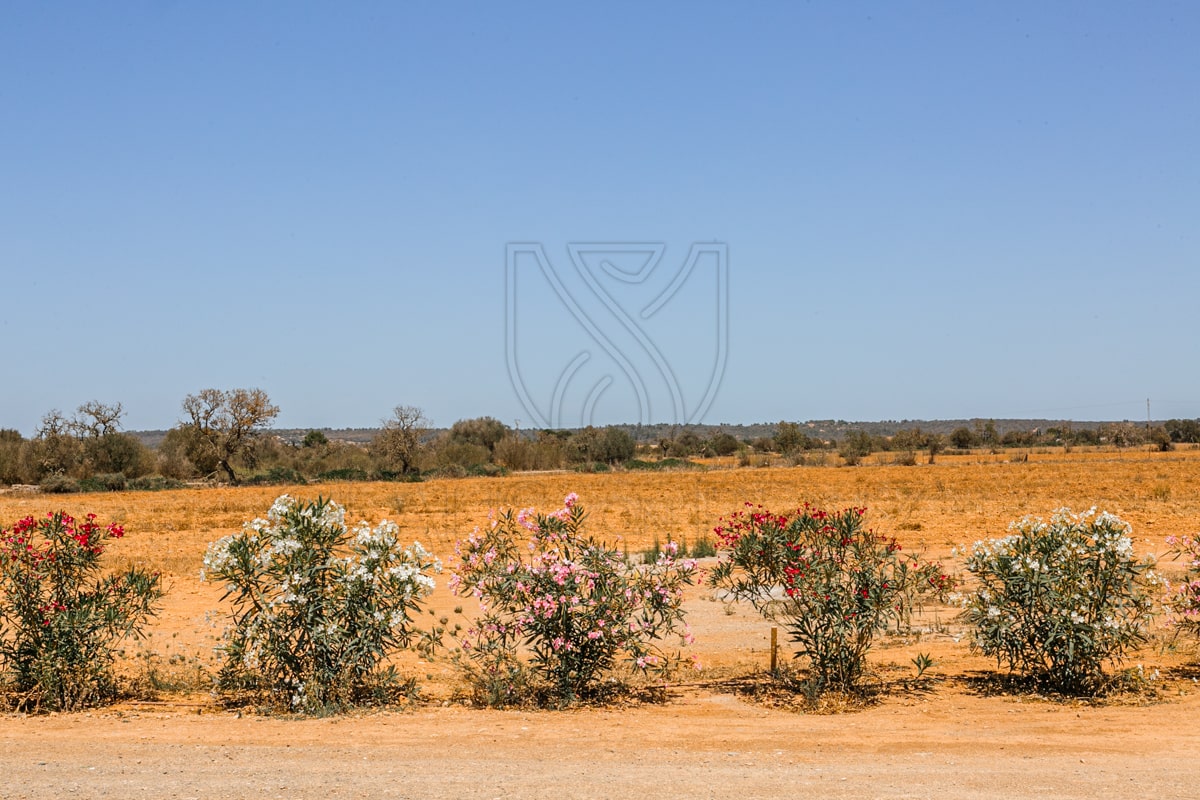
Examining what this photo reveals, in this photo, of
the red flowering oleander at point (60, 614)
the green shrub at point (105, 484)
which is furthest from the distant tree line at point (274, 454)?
the red flowering oleander at point (60, 614)

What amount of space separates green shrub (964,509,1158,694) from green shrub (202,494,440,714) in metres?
4.89

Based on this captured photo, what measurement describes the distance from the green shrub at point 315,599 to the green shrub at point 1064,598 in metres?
4.89

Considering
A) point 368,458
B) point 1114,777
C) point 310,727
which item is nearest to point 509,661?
point 310,727

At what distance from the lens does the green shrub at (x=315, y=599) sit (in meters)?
8.58

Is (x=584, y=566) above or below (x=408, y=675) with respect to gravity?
above

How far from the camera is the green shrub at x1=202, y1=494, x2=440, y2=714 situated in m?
8.58

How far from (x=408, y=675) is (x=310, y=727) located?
8.97 ft

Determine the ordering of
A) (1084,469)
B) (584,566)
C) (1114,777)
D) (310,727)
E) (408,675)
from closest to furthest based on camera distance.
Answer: (1114,777)
(310,727)
(584,566)
(408,675)
(1084,469)

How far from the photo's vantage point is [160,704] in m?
9.20

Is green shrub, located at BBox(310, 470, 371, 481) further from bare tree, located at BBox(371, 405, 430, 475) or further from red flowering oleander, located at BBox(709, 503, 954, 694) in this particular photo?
red flowering oleander, located at BBox(709, 503, 954, 694)

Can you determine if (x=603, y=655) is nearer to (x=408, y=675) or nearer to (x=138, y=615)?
(x=408, y=675)

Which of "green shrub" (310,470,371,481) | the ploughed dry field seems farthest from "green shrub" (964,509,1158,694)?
"green shrub" (310,470,371,481)

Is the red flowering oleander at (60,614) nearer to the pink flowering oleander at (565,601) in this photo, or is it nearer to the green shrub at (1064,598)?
the pink flowering oleander at (565,601)

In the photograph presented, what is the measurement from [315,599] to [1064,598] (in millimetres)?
6264
